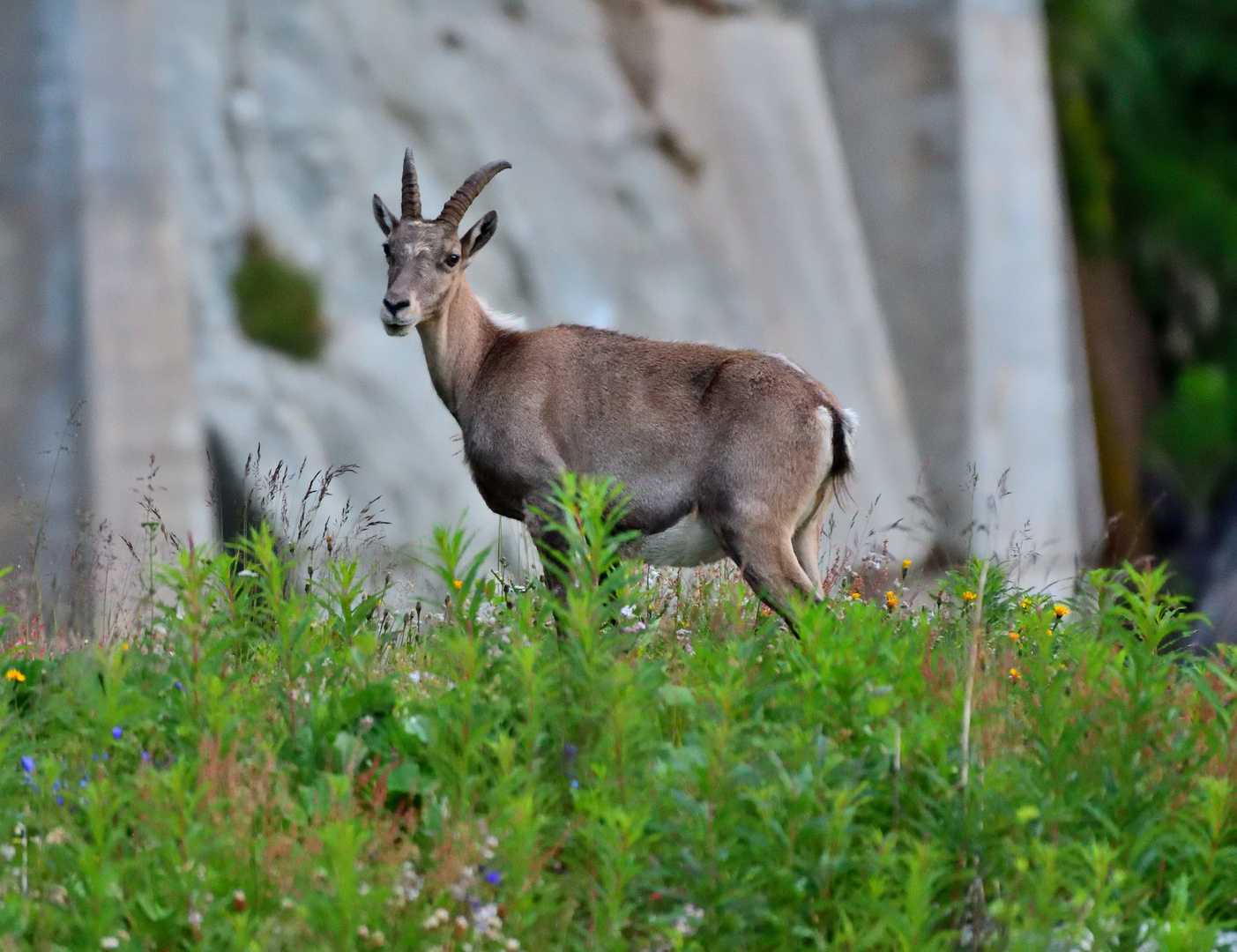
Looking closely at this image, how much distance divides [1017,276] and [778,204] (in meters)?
2.46

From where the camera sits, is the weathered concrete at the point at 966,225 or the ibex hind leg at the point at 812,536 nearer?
the ibex hind leg at the point at 812,536

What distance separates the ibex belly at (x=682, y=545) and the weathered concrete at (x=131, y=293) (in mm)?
5416

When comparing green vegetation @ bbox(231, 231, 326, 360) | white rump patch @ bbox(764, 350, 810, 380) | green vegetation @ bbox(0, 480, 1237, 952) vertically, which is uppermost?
green vegetation @ bbox(231, 231, 326, 360)

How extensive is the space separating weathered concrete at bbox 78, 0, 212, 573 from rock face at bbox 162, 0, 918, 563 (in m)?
0.29

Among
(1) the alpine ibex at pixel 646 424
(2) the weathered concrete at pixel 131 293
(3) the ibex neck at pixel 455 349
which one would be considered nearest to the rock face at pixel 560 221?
(2) the weathered concrete at pixel 131 293

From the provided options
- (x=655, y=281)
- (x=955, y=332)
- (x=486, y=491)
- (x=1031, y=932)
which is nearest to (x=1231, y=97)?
(x=955, y=332)

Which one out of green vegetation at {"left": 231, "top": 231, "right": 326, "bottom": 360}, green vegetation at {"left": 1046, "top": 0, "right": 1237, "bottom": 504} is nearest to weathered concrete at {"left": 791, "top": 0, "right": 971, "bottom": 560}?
green vegetation at {"left": 1046, "top": 0, "right": 1237, "bottom": 504}

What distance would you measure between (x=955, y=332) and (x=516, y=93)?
15.4 feet

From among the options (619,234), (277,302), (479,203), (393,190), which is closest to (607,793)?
(277,302)

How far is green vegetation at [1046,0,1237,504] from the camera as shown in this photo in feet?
61.2

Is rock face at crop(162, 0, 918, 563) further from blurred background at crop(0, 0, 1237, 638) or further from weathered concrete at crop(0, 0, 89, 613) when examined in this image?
weathered concrete at crop(0, 0, 89, 613)

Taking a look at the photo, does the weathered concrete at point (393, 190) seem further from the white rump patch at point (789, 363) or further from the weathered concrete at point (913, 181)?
the white rump patch at point (789, 363)

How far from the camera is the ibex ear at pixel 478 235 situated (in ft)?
21.6

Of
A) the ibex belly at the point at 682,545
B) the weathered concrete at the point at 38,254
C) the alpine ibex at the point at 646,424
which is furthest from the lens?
the weathered concrete at the point at 38,254
